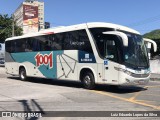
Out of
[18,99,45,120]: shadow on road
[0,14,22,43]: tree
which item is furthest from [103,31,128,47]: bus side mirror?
[0,14,22,43]: tree

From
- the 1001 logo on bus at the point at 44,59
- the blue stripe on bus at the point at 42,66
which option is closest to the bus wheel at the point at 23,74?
the blue stripe on bus at the point at 42,66

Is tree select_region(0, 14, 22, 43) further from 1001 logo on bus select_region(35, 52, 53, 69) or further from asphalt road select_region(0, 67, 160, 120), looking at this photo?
asphalt road select_region(0, 67, 160, 120)

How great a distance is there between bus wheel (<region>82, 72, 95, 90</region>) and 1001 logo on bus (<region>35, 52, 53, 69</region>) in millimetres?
3045

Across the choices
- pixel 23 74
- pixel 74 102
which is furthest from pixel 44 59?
pixel 74 102

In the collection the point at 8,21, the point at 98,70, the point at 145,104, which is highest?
the point at 8,21

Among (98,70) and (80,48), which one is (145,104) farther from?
(80,48)

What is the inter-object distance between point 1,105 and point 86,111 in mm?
2929

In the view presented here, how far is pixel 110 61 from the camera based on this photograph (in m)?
15.7

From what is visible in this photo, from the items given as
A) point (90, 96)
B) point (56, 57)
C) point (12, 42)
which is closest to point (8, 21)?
point (12, 42)

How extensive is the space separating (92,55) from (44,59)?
175 inches

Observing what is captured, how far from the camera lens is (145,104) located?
39.5 ft

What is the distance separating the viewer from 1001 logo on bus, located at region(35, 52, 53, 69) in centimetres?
1959

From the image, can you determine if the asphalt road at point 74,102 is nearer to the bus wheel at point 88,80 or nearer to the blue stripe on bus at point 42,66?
the bus wheel at point 88,80

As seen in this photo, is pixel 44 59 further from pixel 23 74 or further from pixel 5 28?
pixel 5 28
